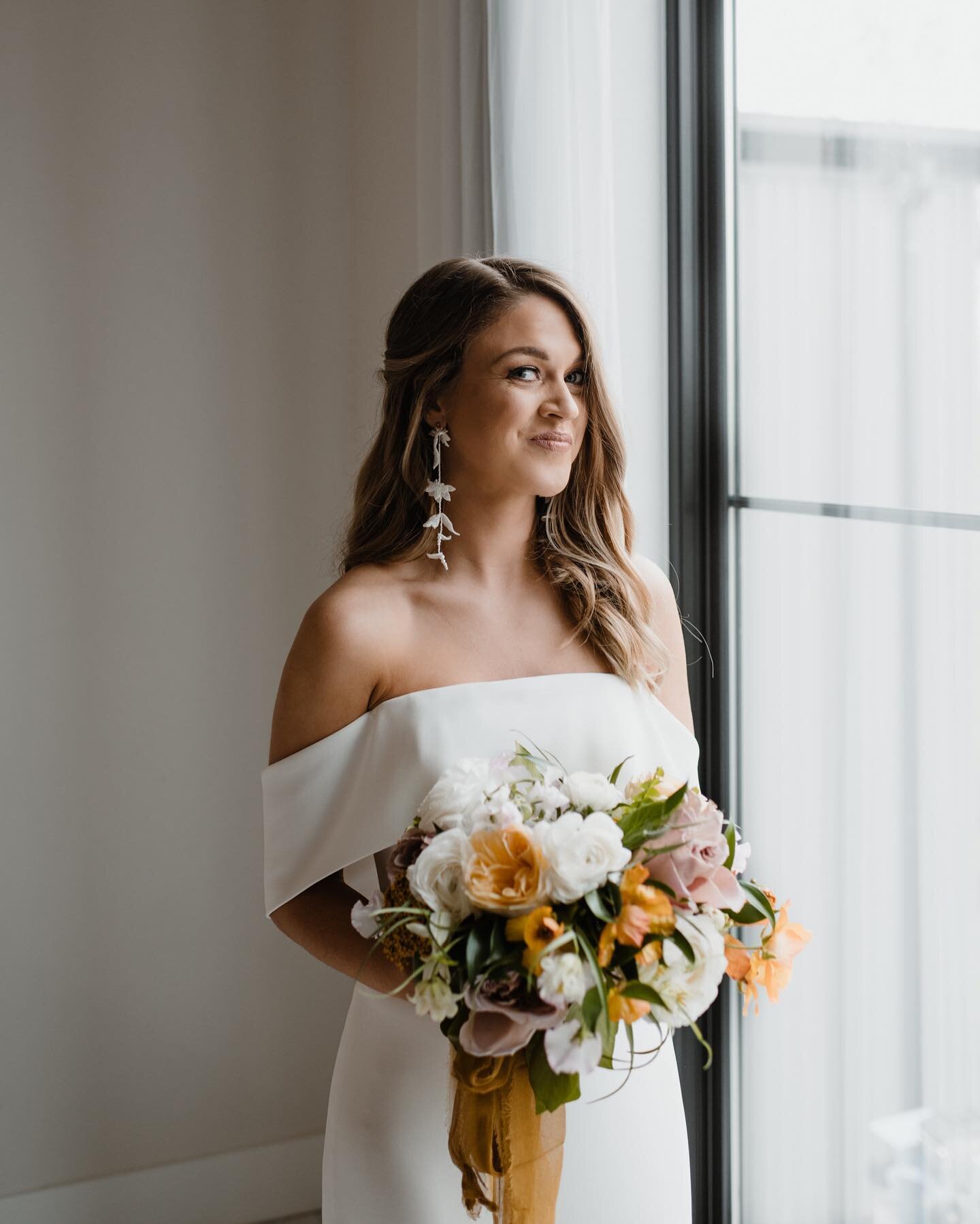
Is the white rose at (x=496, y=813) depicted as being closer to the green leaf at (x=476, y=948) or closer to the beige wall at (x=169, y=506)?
the green leaf at (x=476, y=948)

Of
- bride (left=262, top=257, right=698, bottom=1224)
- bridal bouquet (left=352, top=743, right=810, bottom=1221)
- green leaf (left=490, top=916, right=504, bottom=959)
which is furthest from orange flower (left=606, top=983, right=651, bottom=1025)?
bride (left=262, top=257, right=698, bottom=1224)

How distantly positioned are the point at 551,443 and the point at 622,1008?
2.56 ft

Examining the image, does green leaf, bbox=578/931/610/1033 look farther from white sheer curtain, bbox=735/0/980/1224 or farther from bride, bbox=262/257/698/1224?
white sheer curtain, bbox=735/0/980/1224

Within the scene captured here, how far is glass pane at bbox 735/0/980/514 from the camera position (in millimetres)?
1523

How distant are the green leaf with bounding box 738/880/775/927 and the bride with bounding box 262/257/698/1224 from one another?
1.16 feet

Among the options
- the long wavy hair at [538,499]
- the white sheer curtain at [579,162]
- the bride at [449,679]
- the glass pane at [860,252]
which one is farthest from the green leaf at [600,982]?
the white sheer curtain at [579,162]

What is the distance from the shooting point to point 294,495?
10.1 feet

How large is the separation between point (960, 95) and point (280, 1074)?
2722 millimetres

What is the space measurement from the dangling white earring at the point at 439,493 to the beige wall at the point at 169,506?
4.18 ft

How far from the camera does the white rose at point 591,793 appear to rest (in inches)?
48.4

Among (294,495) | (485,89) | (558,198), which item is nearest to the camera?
(558,198)

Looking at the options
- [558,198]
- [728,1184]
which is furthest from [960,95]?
[728,1184]

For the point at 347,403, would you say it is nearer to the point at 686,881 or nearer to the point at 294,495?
the point at 294,495

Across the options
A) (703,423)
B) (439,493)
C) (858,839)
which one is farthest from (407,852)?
(703,423)
